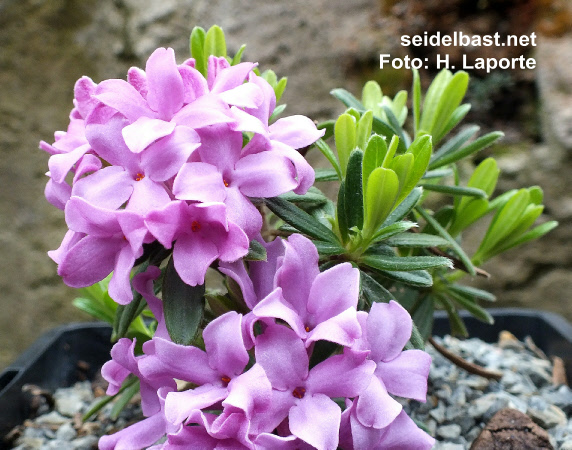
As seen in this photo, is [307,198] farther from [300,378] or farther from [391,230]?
[300,378]

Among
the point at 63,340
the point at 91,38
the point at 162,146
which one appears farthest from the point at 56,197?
the point at 91,38

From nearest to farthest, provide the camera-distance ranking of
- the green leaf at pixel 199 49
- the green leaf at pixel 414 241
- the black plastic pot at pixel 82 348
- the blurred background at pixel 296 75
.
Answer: the green leaf at pixel 414 241 < the green leaf at pixel 199 49 < the black plastic pot at pixel 82 348 < the blurred background at pixel 296 75

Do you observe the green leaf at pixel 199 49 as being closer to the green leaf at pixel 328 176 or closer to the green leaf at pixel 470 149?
the green leaf at pixel 328 176

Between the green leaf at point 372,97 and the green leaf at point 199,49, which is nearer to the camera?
the green leaf at point 199,49

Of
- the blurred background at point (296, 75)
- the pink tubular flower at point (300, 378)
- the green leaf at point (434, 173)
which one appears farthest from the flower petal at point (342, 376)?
the blurred background at point (296, 75)

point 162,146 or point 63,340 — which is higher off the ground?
point 162,146

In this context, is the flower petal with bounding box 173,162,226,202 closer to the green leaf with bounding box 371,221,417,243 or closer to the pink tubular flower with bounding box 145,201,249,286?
the pink tubular flower with bounding box 145,201,249,286

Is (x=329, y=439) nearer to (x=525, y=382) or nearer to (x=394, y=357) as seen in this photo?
(x=394, y=357)
